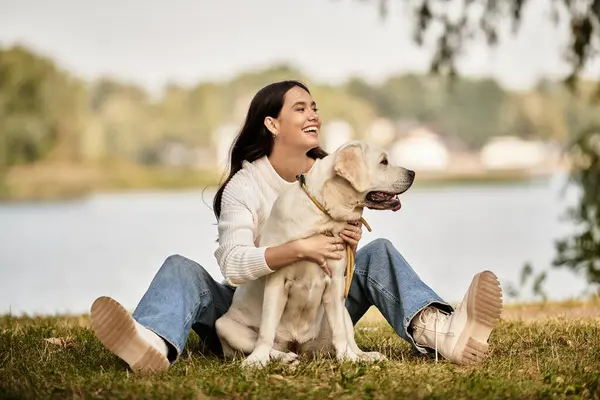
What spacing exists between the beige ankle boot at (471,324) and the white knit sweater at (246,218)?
3.14 ft

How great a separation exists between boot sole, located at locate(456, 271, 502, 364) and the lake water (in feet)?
17.3

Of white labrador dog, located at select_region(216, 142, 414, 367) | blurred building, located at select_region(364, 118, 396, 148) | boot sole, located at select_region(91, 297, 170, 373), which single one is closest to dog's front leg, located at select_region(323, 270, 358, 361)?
white labrador dog, located at select_region(216, 142, 414, 367)

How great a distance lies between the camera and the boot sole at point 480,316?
4.45 meters

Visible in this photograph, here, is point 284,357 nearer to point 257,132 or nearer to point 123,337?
point 123,337

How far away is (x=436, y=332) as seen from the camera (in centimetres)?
462

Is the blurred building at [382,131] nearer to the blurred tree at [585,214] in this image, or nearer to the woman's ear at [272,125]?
the blurred tree at [585,214]

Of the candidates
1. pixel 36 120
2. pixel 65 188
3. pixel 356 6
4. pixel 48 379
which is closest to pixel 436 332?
pixel 48 379

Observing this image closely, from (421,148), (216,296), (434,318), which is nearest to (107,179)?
(421,148)

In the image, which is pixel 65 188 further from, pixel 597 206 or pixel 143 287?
pixel 597 206

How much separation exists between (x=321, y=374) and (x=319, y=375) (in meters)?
0.01

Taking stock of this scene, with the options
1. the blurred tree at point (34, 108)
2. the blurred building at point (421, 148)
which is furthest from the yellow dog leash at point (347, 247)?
the blurred building at point (421, 148)

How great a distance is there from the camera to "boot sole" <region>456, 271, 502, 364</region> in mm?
4445

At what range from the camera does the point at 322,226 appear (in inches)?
169

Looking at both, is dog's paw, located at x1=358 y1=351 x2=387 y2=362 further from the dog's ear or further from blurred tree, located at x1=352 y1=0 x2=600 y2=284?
blurred tree, located at x1=352 y1=0 x2=600 y2=284
